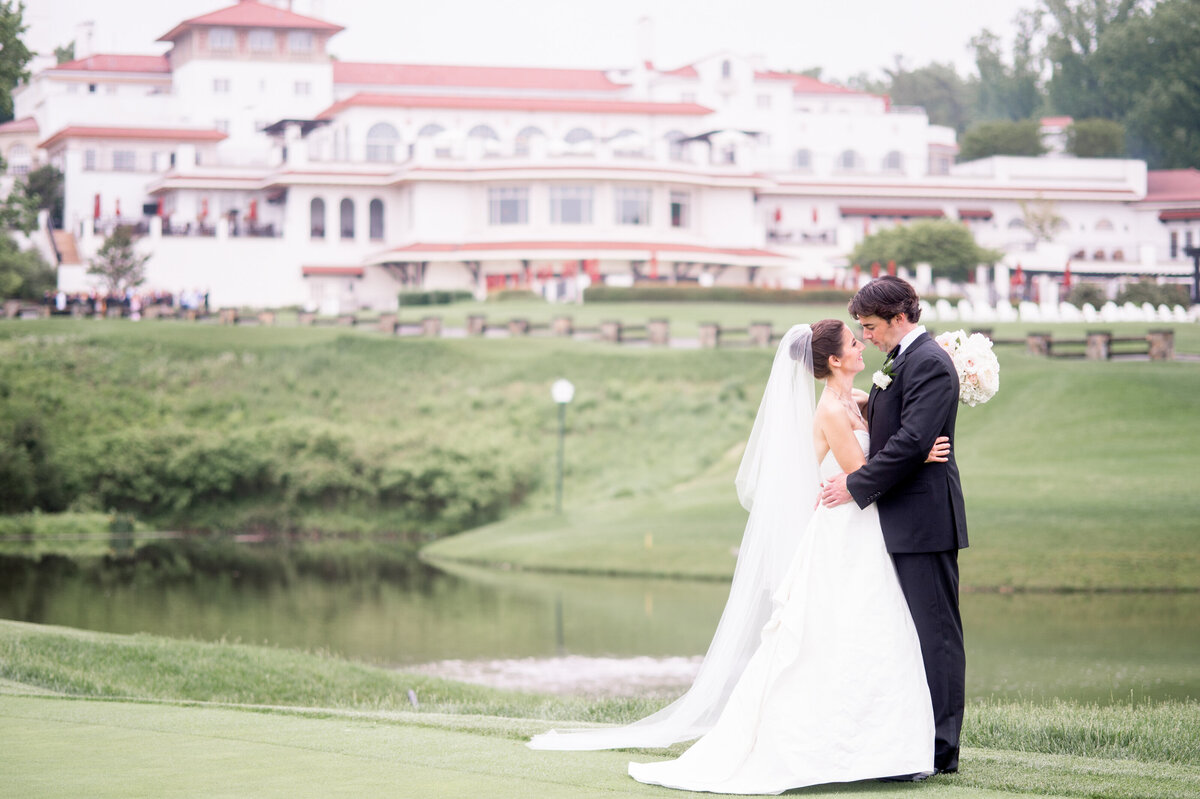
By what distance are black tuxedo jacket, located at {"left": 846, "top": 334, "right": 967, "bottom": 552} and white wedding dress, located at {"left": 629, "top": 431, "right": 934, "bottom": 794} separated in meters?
0.13

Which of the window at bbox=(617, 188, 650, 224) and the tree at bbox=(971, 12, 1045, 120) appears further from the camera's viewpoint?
the tree at bbox=(971, 12, 1045, 120)

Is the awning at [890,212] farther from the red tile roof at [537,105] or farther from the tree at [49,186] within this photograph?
the tree at [49,186]

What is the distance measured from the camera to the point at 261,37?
75.6 meters

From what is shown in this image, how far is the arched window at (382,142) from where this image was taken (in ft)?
225

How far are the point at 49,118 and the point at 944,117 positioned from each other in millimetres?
73794

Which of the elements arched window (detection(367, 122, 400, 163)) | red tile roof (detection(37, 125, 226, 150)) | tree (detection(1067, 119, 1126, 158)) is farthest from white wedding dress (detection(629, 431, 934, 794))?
tree (detection(1067, 119, 1126, 158))

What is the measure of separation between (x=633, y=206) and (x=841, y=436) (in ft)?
190

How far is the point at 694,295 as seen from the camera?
178 ft

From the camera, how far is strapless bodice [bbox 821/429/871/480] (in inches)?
297

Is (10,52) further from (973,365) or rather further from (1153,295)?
(1153,295)

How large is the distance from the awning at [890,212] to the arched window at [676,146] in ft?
30.3

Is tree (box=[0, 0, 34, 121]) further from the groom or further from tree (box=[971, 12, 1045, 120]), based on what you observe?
tree (box=[971, 12, 1045, 120])

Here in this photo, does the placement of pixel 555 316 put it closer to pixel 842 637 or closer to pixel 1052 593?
pixel 1052 593

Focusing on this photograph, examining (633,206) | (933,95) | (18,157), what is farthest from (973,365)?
(933,95)
